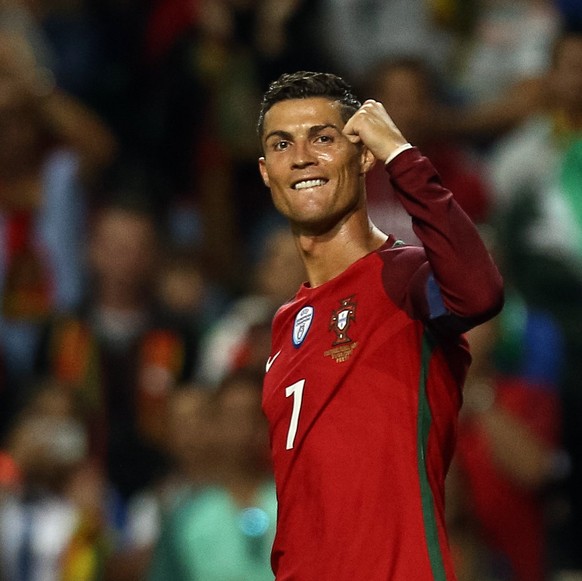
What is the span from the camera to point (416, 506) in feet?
11.8

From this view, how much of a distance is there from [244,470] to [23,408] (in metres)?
1.75

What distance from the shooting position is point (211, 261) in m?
8.00

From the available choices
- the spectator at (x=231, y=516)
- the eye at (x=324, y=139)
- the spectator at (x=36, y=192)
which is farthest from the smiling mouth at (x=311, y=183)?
the spectator at (x=36, y=192)

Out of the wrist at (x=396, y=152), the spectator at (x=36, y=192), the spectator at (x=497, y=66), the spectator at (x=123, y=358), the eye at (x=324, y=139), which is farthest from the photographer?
the spectator at (x=36, y=192)

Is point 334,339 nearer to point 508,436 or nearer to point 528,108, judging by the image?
point 508,436

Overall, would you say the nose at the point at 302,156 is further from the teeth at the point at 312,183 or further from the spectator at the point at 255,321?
the spectator at the point at 255,321

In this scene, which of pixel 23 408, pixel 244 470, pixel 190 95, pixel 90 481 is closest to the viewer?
pixel 244 470

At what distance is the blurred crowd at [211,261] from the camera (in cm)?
625

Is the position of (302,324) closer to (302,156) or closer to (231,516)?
(302,156)

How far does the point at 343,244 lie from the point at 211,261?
4.14 meters

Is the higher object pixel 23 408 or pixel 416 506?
pixel 23 408

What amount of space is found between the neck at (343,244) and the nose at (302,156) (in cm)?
20

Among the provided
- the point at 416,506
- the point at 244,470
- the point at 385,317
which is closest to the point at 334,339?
the point at 385,317

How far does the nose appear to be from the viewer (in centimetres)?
381
